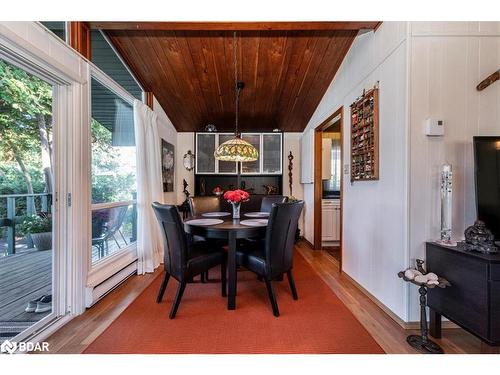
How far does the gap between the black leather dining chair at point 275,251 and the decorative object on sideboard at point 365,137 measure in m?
0.78

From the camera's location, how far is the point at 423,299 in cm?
157

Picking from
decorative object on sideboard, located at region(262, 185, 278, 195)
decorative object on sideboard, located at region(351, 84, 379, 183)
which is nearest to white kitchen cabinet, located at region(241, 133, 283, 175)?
decorative object on sideboard, located at region(262, 185, 278, 195)

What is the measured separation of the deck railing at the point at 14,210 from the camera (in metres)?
1.69

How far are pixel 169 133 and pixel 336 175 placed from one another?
319 centimetres

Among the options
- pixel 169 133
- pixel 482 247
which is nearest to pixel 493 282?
pixel 482 247

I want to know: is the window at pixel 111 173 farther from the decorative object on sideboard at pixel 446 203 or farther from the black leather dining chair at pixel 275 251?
the decorative object on sideboard at pixel 446 203

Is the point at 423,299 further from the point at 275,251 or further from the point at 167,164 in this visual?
the point at 167,164

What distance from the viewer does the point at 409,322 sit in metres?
1.79

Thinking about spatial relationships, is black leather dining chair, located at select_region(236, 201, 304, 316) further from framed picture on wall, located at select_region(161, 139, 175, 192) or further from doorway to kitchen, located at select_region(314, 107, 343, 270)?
framed picture on wall, located at select_region(161, 139, 175, 192)

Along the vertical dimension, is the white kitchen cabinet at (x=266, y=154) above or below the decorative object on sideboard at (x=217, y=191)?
above

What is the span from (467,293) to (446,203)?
0.59m

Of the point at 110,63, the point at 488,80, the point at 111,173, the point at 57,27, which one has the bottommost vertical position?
the point at 111,173

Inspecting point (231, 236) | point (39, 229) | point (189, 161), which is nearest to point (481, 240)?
point (231, 236)

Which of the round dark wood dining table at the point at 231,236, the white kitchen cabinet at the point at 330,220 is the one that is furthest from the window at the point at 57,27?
the white kitchen cabinet at the point at 330,220
